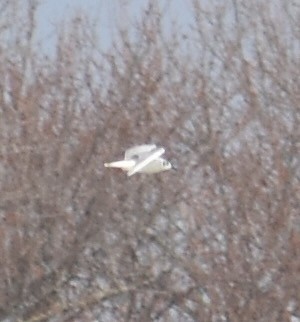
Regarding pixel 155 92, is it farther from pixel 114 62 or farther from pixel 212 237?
pixel 212 237

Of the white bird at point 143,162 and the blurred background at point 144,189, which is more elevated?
the white bird at point 143,162

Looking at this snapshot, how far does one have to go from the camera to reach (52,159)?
550 inches

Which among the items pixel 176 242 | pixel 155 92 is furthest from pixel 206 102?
pixel 176 242

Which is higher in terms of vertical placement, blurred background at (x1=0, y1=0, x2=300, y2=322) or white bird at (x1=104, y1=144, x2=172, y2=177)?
white bird at (x1=104, y1=144, x2=172, y2=177)

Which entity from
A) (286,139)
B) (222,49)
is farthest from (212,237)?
(222,49)

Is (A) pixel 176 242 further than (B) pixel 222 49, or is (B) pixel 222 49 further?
(B) pixel 222 49

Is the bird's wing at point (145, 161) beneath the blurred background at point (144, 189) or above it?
above

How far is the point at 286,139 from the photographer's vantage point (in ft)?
47.5

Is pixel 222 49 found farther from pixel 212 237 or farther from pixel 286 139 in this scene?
pixel 212 237

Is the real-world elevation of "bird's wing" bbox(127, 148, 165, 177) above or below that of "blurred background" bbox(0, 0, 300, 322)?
above

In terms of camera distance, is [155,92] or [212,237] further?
[155,92]

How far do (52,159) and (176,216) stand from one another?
3.47ft

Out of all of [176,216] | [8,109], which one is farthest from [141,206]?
[8,109]

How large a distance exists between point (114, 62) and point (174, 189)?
1.39m
